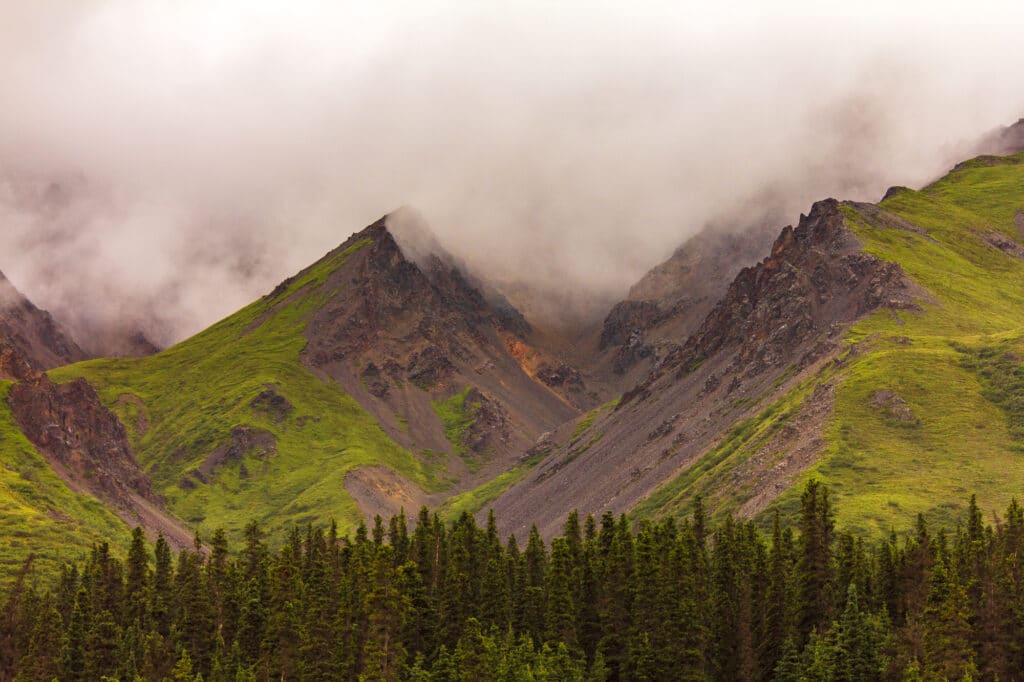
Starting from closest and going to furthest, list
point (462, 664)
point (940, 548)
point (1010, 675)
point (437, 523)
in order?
point (1010, 675) → point (462, 664) → point (940, 548) → point (437, 523)

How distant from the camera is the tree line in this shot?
131 m

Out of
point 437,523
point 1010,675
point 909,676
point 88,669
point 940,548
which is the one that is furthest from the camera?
point 437,523

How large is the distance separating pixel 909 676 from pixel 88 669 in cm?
11297

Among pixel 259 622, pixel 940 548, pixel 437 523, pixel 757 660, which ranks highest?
pixel 437 523

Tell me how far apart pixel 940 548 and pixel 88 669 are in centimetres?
11854

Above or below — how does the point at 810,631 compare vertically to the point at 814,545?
below

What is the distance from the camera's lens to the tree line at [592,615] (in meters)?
131

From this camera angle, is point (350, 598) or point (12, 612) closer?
point (350, 598)

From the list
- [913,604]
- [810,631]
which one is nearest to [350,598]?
[810,631]

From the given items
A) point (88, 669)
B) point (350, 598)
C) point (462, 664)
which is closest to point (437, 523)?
point (350, 598)

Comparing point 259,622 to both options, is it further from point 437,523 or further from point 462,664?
point 462,664

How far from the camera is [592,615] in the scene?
160250mm

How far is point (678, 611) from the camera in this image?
477 feet

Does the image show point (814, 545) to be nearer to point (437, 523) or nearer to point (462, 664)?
point (462, 664)
